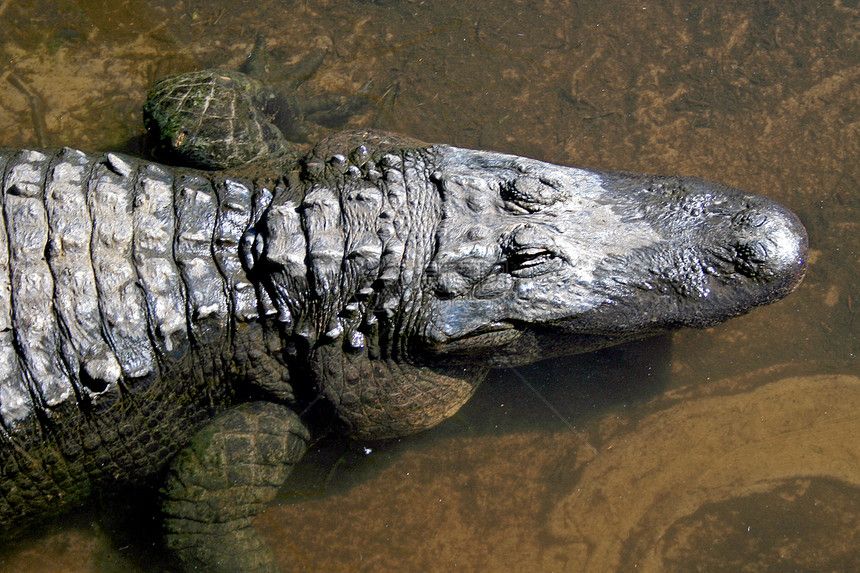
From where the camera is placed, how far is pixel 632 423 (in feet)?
12.8

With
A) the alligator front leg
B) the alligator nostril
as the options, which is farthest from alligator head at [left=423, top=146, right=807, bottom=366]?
the alligator front leg

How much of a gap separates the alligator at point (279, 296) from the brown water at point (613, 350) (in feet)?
1.92

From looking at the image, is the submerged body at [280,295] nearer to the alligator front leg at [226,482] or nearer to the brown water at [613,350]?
the alligator front leg at [226,482]

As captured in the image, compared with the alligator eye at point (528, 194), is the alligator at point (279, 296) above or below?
below

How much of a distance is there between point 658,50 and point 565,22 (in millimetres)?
708

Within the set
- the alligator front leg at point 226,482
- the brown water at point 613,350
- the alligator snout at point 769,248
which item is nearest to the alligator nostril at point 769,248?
the alligator snout at point 769,248

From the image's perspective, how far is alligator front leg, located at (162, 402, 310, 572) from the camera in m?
3.16

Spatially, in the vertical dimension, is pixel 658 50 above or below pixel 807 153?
above

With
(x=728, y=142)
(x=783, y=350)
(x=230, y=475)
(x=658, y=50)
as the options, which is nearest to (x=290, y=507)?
(x=230, y=475)

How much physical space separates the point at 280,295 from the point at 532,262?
1220 mm

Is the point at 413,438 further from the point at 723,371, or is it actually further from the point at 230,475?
the point at 723,371

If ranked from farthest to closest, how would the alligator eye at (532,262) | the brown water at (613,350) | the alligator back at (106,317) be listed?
the brown water at (613,350) → the alligator eye at (532,262) → the alligator back at (106,317)

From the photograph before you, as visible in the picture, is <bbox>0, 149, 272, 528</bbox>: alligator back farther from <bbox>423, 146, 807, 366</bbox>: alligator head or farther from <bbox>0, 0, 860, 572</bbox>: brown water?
<bbox>423, 146, 807, 366</bbox>: alligator head

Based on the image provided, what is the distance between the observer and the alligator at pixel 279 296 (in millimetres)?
2936
